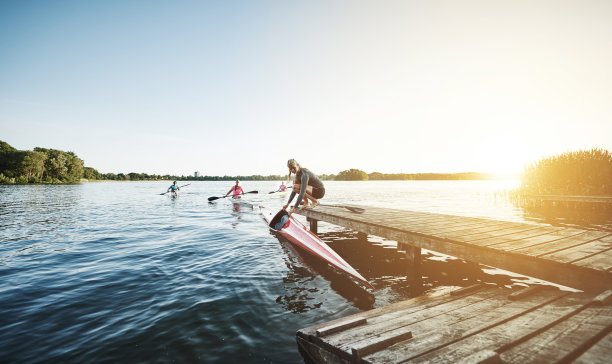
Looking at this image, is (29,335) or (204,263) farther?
(204,263)

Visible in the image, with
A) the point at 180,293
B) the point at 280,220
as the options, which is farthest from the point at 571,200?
the point at 180,293

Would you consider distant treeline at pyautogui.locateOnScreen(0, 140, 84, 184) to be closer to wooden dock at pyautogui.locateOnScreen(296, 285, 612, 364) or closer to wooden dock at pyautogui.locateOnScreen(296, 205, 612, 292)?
wooden dock at pyautogui.locateOnScreen(296, 205, 612, 292)

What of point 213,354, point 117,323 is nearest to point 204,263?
point 117,323

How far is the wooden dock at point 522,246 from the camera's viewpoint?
3.64 m

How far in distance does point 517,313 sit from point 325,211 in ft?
25.0

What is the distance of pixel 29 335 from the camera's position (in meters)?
4.08

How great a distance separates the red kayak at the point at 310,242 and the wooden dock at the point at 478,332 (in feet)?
7.76

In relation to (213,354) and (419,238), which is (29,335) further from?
(419,238)

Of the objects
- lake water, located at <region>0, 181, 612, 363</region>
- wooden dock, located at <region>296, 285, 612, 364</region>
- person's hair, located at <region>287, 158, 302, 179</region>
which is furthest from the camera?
person's hair, located at <region>287, 158, 302, 179</region>

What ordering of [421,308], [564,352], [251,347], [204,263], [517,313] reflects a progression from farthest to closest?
[204,263]
[251,347]
[421,308]
[517,313]
[564,352]

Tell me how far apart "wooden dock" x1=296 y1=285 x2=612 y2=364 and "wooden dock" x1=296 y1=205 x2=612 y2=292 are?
0.90 feet

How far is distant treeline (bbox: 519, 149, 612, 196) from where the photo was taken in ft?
67.8

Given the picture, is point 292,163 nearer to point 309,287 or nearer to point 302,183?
point 302,183

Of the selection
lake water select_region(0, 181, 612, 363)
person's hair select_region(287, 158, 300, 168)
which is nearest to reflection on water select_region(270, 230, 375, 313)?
lake water select_region(0, 181, 612, 363)
